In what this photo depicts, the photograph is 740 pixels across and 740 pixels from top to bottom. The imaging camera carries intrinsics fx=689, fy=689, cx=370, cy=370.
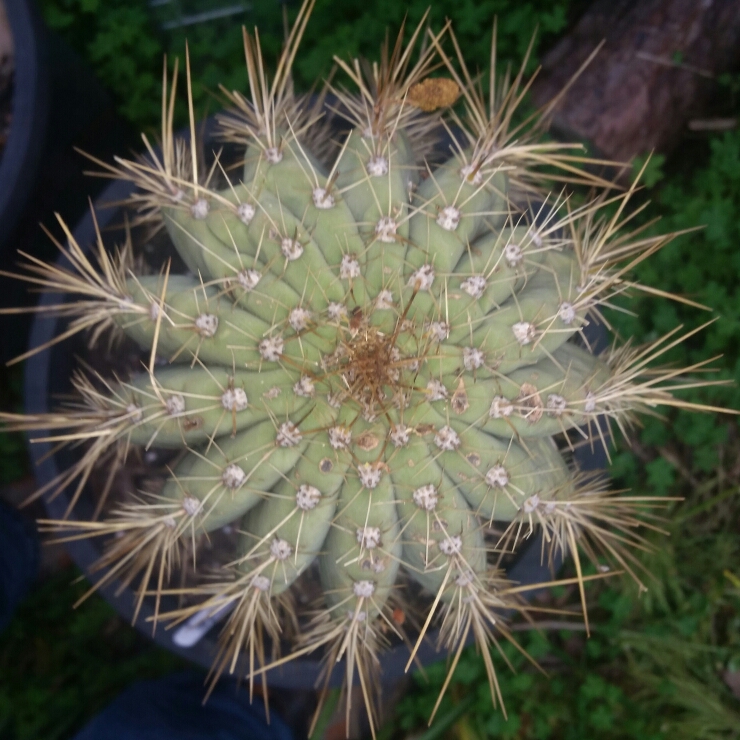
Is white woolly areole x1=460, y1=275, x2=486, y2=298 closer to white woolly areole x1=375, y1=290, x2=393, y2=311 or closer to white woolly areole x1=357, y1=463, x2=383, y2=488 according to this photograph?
white woolly areole x1=375, y1=290, x2=393, y2=311

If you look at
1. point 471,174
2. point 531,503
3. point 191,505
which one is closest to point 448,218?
point 471,174

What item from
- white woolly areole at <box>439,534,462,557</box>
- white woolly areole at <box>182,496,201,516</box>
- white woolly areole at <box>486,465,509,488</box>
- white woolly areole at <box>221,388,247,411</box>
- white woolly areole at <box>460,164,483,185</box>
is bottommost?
white woolly areole at <box>439,534,462,557</box>

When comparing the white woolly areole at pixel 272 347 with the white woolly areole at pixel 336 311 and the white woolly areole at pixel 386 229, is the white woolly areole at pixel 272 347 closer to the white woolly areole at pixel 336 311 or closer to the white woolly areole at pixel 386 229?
the white woolly areole at pixel 336 311

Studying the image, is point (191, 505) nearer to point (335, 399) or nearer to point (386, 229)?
point (335, 399)

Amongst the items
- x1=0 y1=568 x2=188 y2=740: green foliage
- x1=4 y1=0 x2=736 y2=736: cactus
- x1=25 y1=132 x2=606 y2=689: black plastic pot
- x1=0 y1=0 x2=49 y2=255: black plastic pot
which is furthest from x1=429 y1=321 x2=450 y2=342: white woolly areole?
x1=0 y1=568 x2=188 y2=740: green foliage

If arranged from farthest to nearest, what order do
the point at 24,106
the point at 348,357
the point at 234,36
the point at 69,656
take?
the point at 69,656
the point at 234,36
the point at 24,106
the point at 348,357

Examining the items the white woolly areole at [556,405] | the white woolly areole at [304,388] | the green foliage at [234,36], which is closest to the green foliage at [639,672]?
the white woolly areole at [556,405]
